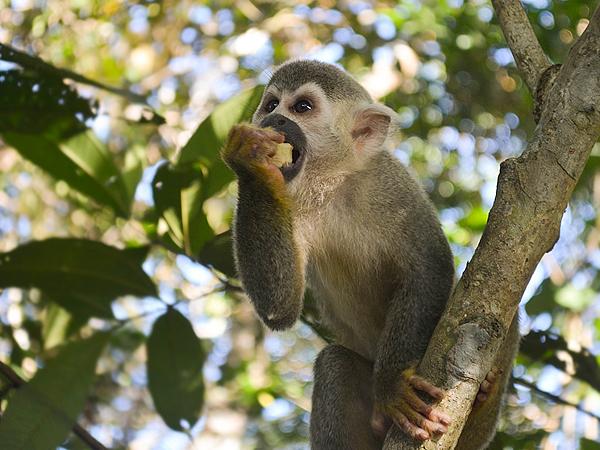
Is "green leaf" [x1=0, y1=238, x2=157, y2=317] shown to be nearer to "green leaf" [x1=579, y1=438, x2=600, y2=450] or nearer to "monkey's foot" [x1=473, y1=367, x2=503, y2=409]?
"monkey's foot" [x1=473, y1=367, x2=503, y2=409]

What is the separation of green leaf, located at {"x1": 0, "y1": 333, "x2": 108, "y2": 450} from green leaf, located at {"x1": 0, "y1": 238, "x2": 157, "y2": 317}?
27 cm

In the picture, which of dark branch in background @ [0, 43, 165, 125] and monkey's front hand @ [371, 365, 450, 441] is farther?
dark branch in background @ [0, 43, 165, 125]

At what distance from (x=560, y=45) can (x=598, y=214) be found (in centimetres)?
231

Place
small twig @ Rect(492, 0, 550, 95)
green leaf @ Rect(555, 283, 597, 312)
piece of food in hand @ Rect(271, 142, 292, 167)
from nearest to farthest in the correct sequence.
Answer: small twig @ Rect(492, 0, 550, 95), piece of food in hand @ Rect(271, 142, 292, 167), green leaf @ Rect(555, 283, 597, 312)

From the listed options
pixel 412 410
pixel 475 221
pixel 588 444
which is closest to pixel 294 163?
pixel 412 410

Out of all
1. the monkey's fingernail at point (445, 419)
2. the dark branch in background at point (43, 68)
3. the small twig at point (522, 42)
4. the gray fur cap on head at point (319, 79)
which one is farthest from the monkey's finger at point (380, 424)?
the dark branch in background at point (43, 68)

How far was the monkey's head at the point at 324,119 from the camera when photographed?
15.2ft

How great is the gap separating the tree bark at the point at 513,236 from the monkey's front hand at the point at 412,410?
40 mm

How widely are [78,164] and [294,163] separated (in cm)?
134

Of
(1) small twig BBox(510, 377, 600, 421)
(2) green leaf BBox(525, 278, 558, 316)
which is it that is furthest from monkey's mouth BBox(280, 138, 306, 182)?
(2) green leaf BBox(525, 278, 558, 316)

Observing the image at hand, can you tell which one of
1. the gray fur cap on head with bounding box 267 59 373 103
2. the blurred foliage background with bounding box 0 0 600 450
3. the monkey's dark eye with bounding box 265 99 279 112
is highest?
the gray fur cap on head with bounding box 267 59 373 103

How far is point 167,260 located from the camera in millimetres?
10914

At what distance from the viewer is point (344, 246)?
14.6ft

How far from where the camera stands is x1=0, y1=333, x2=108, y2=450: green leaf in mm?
3691
